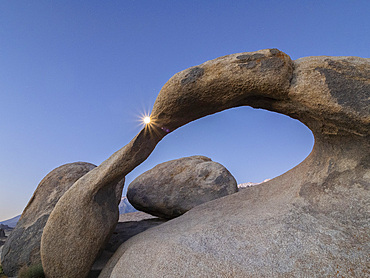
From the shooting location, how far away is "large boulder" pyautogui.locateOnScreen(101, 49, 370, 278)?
365 centimetres

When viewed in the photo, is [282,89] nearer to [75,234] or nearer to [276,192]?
[276,192]

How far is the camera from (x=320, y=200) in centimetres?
443

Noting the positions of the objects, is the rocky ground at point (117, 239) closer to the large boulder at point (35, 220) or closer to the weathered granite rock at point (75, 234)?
the weathered granite rock at point (75, 234)

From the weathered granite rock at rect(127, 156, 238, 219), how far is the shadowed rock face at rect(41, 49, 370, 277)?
306cm

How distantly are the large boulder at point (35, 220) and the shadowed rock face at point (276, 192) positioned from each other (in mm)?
2003

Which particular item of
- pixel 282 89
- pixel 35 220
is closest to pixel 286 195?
pixel 282 89

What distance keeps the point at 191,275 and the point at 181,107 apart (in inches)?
118

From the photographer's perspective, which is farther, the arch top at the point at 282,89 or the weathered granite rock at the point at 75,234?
the weathered granite rock at the point at 75,234

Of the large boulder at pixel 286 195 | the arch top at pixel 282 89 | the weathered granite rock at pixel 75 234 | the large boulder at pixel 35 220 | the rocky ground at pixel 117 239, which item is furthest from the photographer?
the large boulder at pixel 35 220

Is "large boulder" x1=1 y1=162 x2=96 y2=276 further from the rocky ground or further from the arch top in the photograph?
the arch top

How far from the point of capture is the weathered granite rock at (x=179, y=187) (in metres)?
8.77

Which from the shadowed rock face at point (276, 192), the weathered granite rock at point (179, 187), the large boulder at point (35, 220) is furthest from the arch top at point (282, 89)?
the large boulder at point (35, 220)

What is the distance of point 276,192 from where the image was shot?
17.3ft

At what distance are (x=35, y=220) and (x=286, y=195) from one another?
6628 mm
